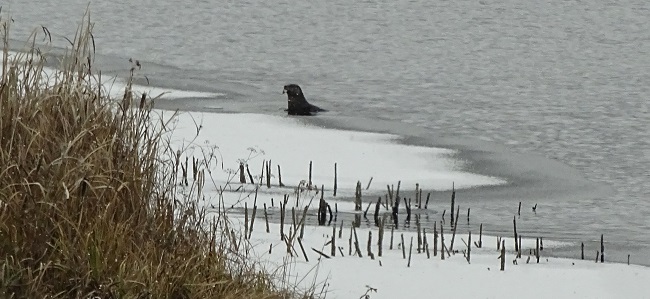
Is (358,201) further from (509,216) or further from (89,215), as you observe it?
(89,215)

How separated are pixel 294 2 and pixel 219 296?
17.1m

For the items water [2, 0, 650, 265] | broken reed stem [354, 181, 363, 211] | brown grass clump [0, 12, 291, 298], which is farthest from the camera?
water [2, 0, 650, 265]

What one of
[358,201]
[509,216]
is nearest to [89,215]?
[358,201]

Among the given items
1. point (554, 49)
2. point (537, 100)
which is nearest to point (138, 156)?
point (537, 100)

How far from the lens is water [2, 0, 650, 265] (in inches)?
358

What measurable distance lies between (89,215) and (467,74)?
10288 millimetres

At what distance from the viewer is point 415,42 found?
17141 millimetres

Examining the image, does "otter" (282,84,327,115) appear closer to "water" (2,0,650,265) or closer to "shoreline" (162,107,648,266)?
"water" (2,0,650,265)

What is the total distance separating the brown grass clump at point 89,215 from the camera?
4.59m

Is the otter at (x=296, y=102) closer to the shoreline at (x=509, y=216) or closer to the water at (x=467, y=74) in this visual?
the water at (x=467, y=74)

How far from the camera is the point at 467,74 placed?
14688 millimetres

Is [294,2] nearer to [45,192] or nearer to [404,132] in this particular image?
[404,132]

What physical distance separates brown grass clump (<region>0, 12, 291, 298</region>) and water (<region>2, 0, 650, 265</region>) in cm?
92

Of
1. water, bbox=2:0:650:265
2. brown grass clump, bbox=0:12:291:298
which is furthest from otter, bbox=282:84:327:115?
brown grass clump, bbox=0:12:291:298
